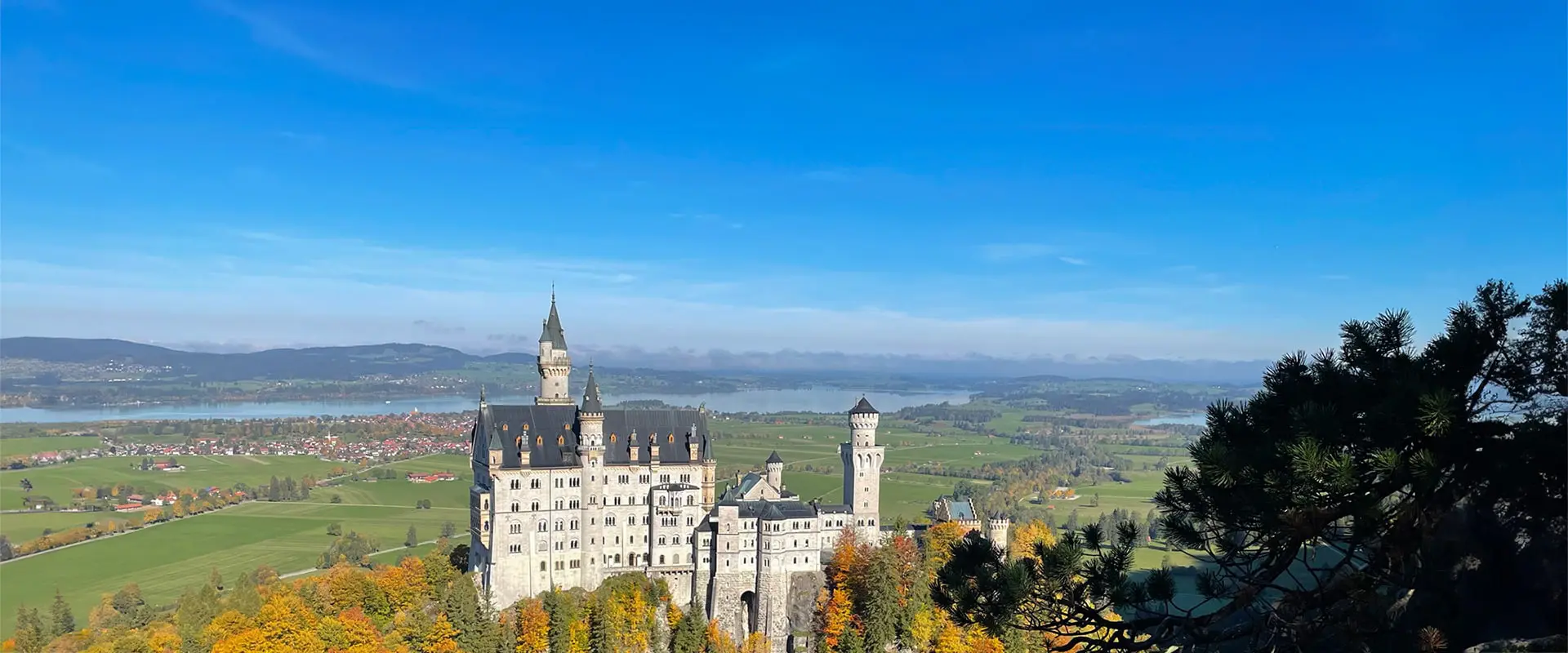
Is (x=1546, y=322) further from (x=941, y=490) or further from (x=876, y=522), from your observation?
(x=941, y=490)

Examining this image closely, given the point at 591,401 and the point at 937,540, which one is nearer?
the point at 591,401

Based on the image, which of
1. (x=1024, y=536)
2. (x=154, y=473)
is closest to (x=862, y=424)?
(x=1024, y=536)

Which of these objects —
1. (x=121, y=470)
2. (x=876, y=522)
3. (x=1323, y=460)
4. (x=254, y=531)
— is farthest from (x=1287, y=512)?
(x=121, y=470)

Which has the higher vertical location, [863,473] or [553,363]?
[553,363]

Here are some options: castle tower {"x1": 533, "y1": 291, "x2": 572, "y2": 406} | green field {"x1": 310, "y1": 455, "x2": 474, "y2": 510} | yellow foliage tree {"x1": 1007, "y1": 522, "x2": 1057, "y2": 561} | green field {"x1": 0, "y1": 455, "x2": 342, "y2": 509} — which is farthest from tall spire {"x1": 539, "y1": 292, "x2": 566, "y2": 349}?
green field {"x1": 0, "y1": 455, "x2": 342, "y2": 509}

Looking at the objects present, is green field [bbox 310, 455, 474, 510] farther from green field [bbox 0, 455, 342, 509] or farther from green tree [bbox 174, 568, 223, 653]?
green tree [bbox 174, 568, 223, 653]

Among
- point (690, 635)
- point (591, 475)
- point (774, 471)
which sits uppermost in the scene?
point (591, 475)

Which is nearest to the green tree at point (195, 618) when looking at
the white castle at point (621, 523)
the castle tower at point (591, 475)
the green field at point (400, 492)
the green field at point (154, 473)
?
the white castle at point (621, 523)

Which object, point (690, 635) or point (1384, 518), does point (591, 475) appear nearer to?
point (690, 635)

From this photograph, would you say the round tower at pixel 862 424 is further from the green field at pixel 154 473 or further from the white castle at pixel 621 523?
the green field at pixel 154 473
